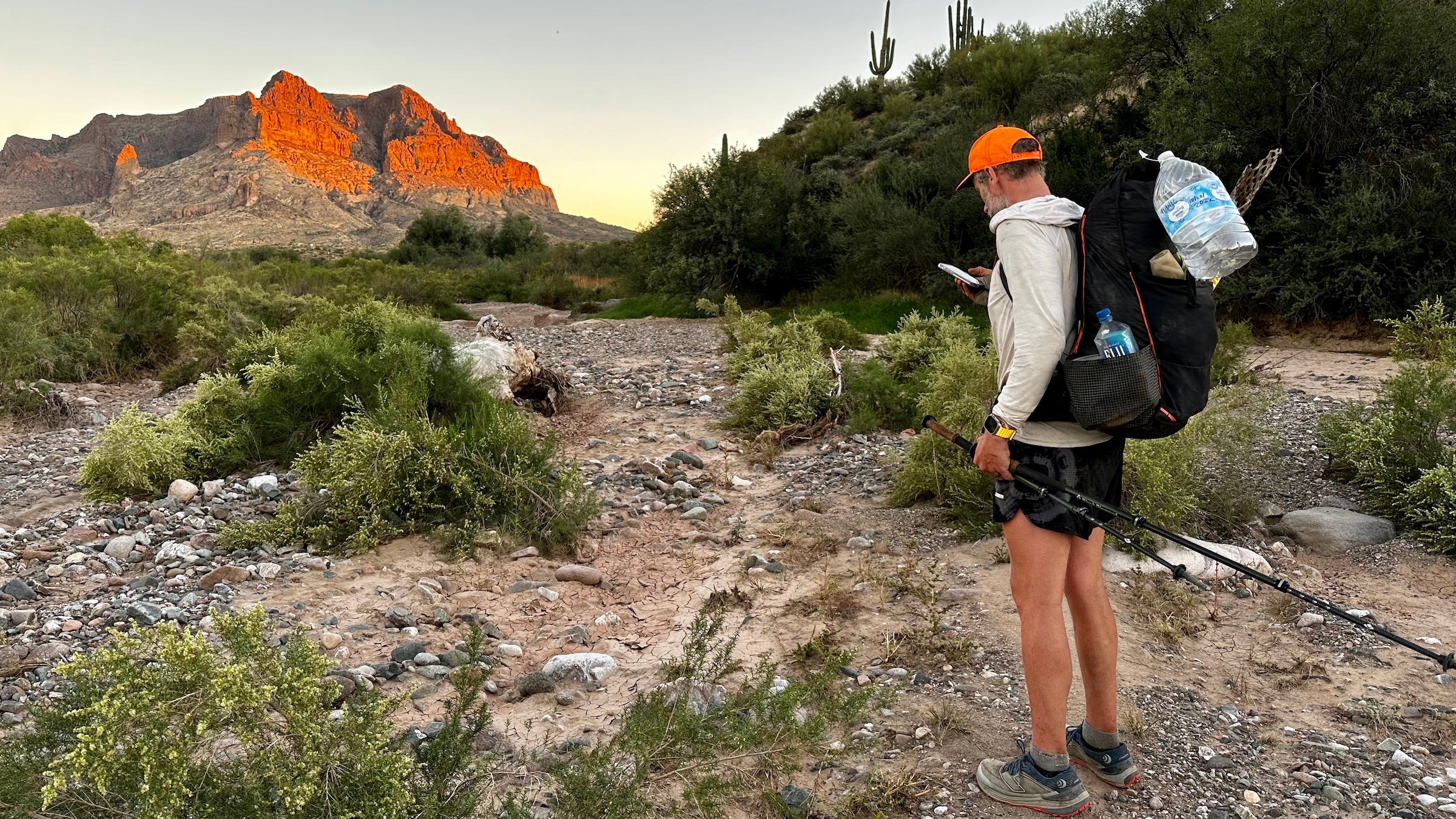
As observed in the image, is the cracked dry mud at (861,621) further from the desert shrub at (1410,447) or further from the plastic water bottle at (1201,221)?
the plastic water bottle at (1201,221)

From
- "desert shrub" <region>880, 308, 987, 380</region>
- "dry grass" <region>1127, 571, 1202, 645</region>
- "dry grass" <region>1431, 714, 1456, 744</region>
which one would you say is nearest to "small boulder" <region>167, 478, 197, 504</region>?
"dry grass" <region>1127, 571, 1202, 645</region>

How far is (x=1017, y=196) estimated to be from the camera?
262cm

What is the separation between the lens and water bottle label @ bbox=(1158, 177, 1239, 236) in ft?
7.28

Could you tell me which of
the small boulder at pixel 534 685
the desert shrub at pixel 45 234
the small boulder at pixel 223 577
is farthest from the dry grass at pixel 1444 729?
the desert shrub at pixel 45 234

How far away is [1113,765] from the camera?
2.77 meters

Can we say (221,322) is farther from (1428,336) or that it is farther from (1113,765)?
(1428,336)

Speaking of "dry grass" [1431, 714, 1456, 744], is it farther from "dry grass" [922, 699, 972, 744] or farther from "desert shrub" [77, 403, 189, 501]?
"desert shrub" [77, 403, 189, 501]

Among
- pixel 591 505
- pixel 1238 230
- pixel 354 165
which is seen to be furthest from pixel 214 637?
pixel 354 165

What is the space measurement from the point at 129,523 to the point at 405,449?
5.56ft

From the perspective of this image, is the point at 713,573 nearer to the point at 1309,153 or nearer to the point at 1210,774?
the point at 1210,774

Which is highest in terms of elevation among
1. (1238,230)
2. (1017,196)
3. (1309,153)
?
(1309,153)

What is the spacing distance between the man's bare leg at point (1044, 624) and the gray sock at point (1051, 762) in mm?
12

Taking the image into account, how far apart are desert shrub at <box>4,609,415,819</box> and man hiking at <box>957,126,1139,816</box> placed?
1.81 metres

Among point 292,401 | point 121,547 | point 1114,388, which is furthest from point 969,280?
point 292,401
